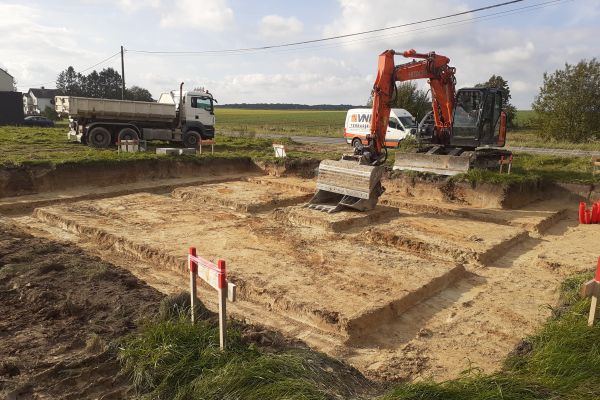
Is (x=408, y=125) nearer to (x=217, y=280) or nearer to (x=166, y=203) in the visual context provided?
(x=166, y=203)

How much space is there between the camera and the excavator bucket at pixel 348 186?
935 centimetres

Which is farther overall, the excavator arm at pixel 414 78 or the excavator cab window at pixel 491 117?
the excavator cab window at pixel 491 117

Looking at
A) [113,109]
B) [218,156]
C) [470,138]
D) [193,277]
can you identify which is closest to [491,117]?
[470,138]

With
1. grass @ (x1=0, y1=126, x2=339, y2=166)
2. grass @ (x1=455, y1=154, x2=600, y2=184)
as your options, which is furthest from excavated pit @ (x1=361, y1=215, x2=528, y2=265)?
grass @ (x1=0, y1=126, x2=339, y2=166)

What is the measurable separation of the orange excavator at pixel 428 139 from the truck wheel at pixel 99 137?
485 inches

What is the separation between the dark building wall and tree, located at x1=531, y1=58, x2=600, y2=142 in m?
39.8

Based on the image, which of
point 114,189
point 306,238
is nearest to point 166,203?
point 114,189

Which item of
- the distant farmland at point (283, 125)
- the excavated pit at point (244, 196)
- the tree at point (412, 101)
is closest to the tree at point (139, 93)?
the distant farmland at point (283, 125)

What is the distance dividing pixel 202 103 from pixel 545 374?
762 inches

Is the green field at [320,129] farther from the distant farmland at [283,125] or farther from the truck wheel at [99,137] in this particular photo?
the truck wheel at [99,137]

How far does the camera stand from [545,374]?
3459 mm

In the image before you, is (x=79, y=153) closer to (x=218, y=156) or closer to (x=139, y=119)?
(x=218, y=156)

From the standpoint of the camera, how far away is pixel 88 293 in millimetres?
4953

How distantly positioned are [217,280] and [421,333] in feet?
8.58
